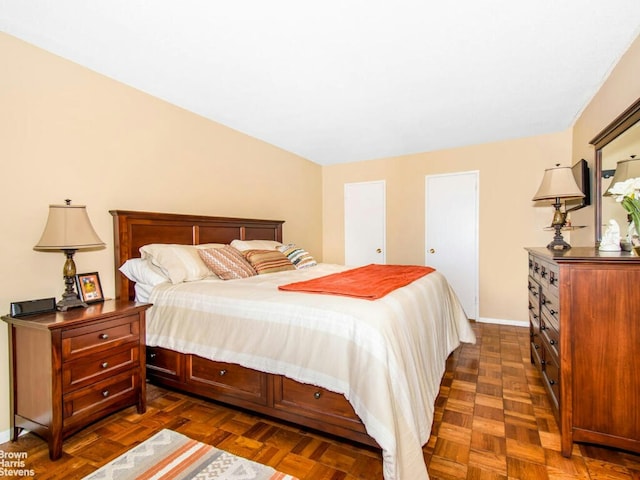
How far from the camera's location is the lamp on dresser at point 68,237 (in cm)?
184

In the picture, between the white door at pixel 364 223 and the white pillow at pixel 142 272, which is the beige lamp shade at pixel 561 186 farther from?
the white pillow at pixel 142 272

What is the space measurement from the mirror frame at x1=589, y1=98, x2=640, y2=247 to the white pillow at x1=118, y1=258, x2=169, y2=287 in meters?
3.35

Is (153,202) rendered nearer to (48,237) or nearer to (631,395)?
(48,237)

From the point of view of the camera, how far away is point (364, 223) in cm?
508

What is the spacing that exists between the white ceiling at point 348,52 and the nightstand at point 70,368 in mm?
1683

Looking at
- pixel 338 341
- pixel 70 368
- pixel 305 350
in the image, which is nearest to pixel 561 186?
pixel 338 341

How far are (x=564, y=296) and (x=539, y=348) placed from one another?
1018 millimetres

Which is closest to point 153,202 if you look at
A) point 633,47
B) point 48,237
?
point 48,237

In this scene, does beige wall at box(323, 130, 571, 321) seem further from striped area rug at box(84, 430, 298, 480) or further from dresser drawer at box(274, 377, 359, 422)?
striped area rug at box(84, 430, 298, 480)

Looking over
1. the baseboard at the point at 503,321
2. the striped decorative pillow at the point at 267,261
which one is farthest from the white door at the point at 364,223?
the striped decorative pillow at the point at 267,261

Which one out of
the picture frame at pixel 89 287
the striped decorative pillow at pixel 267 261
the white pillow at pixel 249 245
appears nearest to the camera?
the picture frame at pixel 89 287

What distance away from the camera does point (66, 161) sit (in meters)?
2.18

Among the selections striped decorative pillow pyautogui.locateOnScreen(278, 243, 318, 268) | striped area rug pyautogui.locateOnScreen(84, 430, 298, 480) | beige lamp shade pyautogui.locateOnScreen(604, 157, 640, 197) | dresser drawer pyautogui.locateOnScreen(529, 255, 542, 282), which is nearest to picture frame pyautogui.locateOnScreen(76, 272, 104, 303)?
striped area rug pyautogui.locateOnScreen(84, 430, 298, 480)

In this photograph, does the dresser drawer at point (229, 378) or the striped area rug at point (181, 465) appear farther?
the dresser drawer at point (229, 378)
